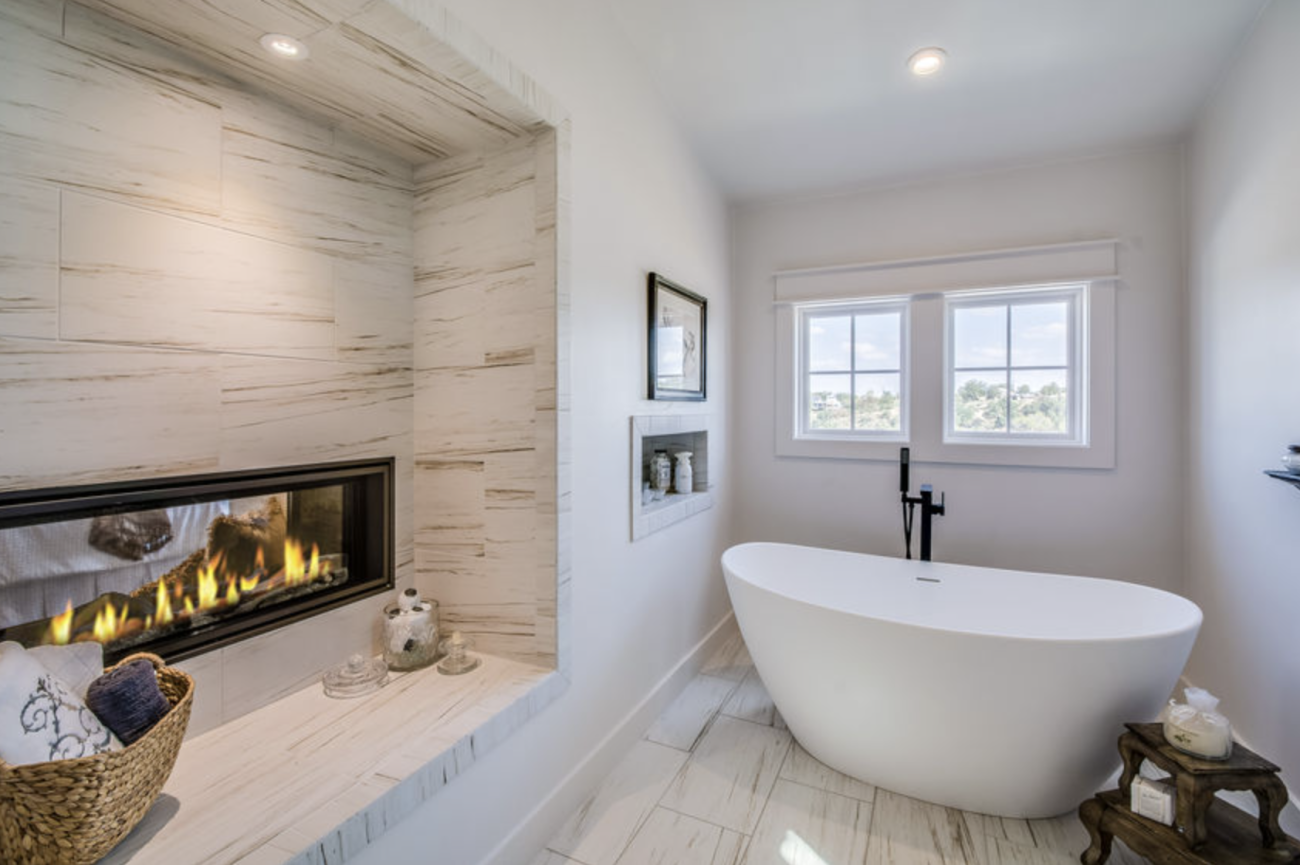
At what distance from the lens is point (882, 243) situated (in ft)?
9.38

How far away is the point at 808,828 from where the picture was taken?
1.63 meters

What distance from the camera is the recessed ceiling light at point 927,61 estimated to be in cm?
189

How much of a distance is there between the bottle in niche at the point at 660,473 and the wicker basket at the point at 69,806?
1.80 metres

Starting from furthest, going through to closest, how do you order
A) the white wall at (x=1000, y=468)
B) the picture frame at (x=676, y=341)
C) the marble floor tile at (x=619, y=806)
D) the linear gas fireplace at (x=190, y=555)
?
the white wall at (x=1000, y=468) → the picture frame at (x=676, y=341) → the marble floor tile at (x=619, y=806) → the linear gas fireplace at (x=190, y=555)

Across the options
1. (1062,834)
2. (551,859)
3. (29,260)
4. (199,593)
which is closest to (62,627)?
(199,593)

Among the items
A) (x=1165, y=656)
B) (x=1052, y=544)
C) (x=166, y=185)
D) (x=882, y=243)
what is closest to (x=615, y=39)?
(x=166, y=185)

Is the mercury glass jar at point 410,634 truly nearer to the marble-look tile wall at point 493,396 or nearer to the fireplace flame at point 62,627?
the marble-look tile wall at point 493,396

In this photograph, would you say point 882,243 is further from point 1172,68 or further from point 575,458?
point 575,458

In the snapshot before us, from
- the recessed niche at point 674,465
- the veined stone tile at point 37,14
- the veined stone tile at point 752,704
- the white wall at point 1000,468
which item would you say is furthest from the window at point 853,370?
the veined stone tile at point 37,14

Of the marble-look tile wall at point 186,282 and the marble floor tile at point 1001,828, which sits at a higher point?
the marble-look tile wall at point 186,282

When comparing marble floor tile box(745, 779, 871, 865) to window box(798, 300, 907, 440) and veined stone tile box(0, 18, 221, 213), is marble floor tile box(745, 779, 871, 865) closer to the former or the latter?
window box(798, 300, 907, 440)

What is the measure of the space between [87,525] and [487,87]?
1309 millimetres

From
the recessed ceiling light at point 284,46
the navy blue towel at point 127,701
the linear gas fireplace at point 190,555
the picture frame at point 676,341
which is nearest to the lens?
the navy blue towel at point 127,701

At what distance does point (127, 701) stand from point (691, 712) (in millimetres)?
1832
